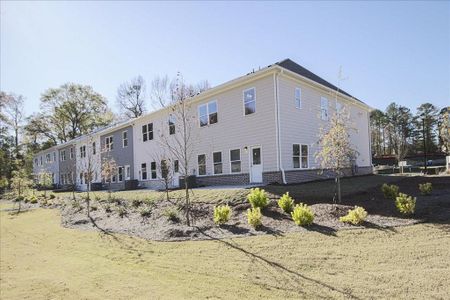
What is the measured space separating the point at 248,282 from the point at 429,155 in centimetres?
6107

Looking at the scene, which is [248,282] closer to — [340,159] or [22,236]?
[340,159]

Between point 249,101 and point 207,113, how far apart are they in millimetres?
3498

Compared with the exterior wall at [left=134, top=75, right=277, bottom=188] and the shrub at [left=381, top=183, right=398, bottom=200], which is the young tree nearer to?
the shrub at [left=381, top=183, right=398, bottom=200]

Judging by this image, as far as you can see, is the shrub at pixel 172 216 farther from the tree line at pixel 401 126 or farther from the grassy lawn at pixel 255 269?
the tree line at pixel 401 126

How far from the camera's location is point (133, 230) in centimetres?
1145

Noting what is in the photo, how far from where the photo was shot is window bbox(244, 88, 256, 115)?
17.8m

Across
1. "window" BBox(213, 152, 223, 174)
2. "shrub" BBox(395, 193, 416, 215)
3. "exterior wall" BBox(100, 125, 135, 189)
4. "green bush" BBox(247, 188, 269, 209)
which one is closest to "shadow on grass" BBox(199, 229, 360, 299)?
"green bush" BBox(247, 188, 269, 209)

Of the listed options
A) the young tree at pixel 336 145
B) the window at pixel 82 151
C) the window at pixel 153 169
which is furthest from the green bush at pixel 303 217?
the window at pixel 82 151

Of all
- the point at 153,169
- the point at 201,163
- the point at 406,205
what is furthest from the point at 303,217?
the point at 153,169

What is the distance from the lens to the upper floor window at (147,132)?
26109 millimetres

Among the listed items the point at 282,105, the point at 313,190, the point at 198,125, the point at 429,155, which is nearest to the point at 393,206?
the point at 313,190

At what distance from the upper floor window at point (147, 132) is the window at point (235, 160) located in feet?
31.2

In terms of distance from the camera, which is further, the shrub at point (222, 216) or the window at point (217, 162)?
the window at point (217, 162)

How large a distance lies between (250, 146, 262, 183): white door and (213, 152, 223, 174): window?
93.8 inches
